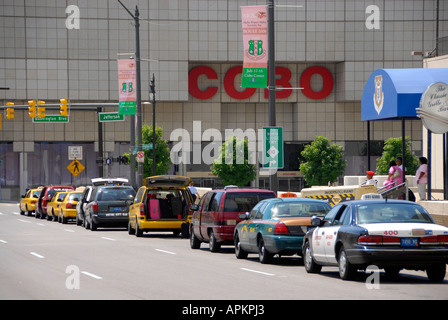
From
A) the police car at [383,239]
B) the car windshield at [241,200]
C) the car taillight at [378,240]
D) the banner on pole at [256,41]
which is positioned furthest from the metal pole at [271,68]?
the car taillight at [378,240]

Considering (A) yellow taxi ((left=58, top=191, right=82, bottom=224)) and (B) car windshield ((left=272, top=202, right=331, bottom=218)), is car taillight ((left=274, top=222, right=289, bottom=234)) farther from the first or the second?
(A) yellow taxi ((left=58, top=191, right=82, bottom=224))

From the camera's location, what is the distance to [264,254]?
69.6 feet

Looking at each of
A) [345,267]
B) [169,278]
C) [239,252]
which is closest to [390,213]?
[345,267]

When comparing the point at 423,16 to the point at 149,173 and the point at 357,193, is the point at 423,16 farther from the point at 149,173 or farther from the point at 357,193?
the point at 357,193

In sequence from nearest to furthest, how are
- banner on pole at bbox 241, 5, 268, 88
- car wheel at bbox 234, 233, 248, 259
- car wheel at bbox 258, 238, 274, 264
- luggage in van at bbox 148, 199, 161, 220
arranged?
1. car wheel at bbox 258, 238, 274, 264
2. car wheel at bbox 234, 233, 248, 259
3. banner on pole at bbox 241, 5, 268, 88
4. luggage in van at bbox 148, 199, 161, 220

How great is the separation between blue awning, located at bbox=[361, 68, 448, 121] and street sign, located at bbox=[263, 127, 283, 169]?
4260 mm

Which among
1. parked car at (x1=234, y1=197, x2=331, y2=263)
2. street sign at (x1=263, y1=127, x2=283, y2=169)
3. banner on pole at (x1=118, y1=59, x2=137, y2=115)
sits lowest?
parked car at (x1=234, y1=197, x2=331, y2=263)

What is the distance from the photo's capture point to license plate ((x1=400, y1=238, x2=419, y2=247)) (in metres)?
16.4

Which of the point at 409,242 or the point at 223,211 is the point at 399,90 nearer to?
the point at 223,211

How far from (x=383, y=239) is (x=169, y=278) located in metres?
3.98

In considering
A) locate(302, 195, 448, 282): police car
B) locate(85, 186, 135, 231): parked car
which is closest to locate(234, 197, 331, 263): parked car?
locate(302, 195, 448, 282): police car

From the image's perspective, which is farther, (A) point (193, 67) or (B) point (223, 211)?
(A) point (193, 67)

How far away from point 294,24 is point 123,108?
5147cm
